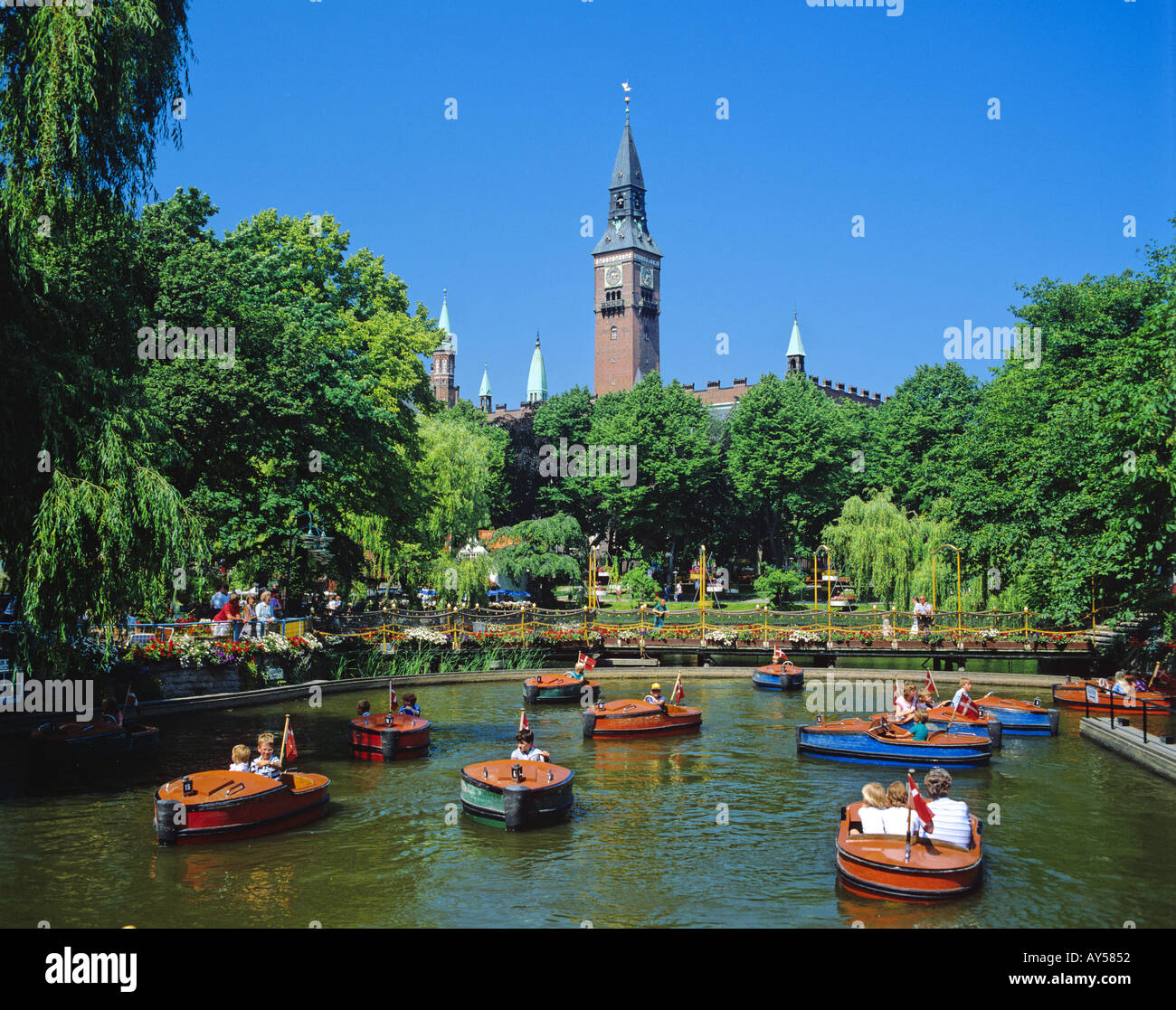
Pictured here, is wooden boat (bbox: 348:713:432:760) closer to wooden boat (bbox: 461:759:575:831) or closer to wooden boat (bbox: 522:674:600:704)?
wooden boat (bbox: 461:759:575:831)

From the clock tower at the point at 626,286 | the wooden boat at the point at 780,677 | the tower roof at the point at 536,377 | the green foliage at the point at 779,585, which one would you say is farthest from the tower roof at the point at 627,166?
the wooden boat at the point at 780,677

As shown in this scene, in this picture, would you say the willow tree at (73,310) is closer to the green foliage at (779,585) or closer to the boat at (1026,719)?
the boat at (1026,719)

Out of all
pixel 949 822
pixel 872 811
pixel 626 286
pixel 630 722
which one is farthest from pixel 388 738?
pixel 626 286

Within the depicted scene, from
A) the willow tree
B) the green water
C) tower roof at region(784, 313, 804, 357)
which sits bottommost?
the green water

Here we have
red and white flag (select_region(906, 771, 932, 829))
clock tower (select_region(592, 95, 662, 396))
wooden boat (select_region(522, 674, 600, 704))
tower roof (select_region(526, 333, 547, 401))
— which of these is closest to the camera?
red and white flag (select_region(906, 771, 932, 829))

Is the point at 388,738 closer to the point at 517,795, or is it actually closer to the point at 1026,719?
the point at 517,795

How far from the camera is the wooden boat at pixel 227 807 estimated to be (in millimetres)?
17250

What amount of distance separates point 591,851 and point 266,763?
6105 millimetres

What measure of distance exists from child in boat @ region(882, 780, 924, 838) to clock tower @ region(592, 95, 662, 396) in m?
118

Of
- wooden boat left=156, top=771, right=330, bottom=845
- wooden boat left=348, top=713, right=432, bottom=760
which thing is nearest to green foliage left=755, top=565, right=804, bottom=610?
wooden boat left=348, top=713, right=432, bottom=760

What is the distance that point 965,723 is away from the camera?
87.8ft

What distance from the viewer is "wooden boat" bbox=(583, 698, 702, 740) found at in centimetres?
2831

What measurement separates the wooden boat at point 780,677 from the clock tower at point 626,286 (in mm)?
95786

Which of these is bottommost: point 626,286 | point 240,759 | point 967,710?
point 967,710
